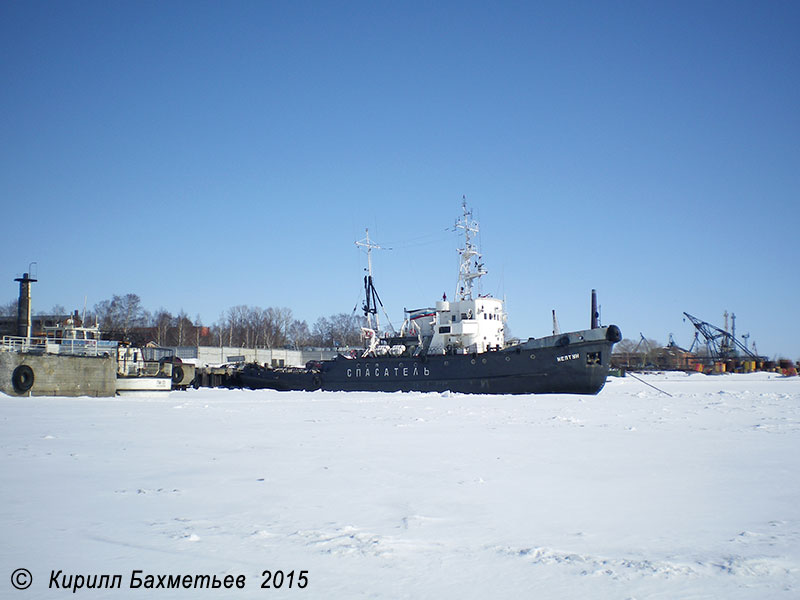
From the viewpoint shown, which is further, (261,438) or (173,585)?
(261,438)

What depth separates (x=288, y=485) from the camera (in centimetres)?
796

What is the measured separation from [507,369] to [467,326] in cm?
456

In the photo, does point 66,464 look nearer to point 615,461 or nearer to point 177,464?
point 177,464

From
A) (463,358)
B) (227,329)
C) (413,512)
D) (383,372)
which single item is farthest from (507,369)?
(227,329)

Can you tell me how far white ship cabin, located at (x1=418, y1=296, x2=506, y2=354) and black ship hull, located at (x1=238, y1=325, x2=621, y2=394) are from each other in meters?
1.91

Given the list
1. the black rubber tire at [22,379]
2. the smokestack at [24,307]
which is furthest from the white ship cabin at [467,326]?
the smokestack at [24,307]

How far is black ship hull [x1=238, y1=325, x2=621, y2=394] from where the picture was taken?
30.5m

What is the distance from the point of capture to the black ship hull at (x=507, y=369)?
30531 millimetres

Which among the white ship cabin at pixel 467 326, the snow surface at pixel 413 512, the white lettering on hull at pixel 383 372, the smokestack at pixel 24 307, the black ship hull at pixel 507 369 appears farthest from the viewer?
the white ship cabin at pixel 467 326

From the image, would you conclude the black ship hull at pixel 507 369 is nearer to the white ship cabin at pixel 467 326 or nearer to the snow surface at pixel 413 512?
the white ship cabin at pixel 467 326

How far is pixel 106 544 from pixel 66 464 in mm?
4355

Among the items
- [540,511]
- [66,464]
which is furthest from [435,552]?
[66,464]

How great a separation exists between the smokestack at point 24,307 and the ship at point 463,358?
Result: 603 inches

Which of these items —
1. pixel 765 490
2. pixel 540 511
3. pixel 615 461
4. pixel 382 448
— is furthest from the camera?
pixel 382 448
